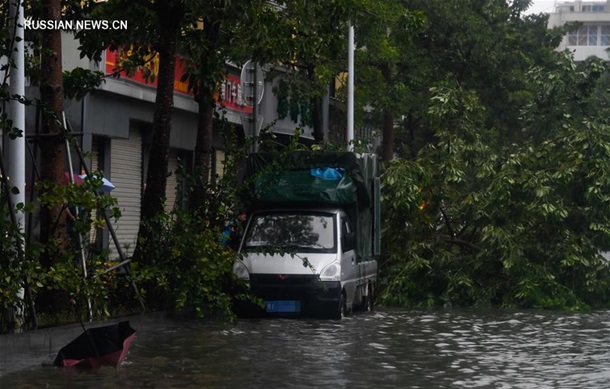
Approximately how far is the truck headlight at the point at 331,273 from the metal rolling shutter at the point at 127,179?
10.4 m

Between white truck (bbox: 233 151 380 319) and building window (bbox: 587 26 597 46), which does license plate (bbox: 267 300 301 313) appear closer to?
white truck (bbox: 233 151 380 319)

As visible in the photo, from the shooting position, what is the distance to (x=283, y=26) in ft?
67.9

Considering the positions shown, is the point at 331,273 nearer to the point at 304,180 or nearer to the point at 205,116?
the point at 304,180

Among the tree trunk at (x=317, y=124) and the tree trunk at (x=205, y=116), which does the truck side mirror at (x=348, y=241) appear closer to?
the tree trunk at (x=205, y=116)

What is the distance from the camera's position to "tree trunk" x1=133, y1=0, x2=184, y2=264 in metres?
18.9

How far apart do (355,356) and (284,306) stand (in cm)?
580

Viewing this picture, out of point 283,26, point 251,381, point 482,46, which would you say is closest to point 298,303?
point 283,26

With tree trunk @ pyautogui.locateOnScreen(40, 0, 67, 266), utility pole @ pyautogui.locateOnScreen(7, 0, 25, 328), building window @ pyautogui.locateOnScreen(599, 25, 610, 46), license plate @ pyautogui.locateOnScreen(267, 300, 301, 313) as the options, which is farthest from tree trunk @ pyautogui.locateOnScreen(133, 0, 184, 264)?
building window @ pyautogui.locateOnScreen(599, 25, 610, 46)

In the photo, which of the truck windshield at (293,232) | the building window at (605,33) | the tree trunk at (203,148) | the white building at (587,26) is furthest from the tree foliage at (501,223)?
the building window at (605,33)

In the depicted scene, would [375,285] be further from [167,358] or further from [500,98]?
[500,98]

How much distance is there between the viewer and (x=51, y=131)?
55.0 ft

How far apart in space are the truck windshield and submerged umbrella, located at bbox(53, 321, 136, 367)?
7.69 m

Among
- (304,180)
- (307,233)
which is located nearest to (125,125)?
(304,180)

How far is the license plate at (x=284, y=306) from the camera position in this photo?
20375mm
